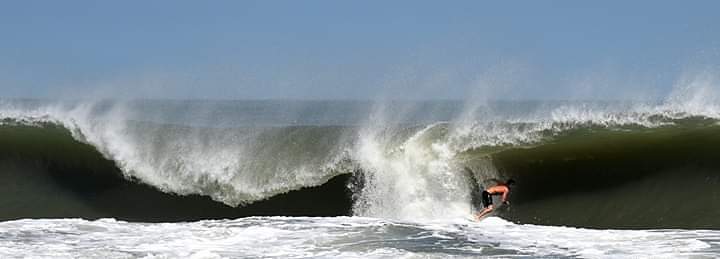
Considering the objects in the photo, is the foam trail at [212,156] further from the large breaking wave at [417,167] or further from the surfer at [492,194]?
the surfer at [492,194]

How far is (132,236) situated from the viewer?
32.3ft

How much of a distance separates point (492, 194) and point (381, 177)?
166 cm

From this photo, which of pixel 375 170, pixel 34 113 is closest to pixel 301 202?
pixel 375 170

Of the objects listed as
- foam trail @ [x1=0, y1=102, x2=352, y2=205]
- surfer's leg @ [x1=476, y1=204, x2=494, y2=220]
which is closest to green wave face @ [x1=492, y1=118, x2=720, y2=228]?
surfer's leg @ [x1=476, y1=204, x2=494, y2=220]

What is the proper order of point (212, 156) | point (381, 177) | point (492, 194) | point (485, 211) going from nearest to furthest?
point (485, 211)
point (492, 194)
point (381, 177)
point (212, 156)

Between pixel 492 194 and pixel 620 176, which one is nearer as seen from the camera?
pixel 492 194

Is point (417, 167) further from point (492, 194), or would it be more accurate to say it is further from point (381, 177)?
point (492, 194)

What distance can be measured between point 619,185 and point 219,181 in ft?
19.6

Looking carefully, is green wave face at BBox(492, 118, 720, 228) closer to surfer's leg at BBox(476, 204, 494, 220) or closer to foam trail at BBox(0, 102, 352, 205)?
surfer's leg at BBox(476, 204, 494, 220)

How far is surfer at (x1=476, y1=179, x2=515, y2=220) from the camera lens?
12517mm

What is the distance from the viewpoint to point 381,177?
13.6 m

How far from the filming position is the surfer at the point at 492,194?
493 inches

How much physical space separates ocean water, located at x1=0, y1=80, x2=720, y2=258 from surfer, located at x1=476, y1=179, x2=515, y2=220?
19 centimetres

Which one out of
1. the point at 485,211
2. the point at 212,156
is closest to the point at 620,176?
the point at 485,211
